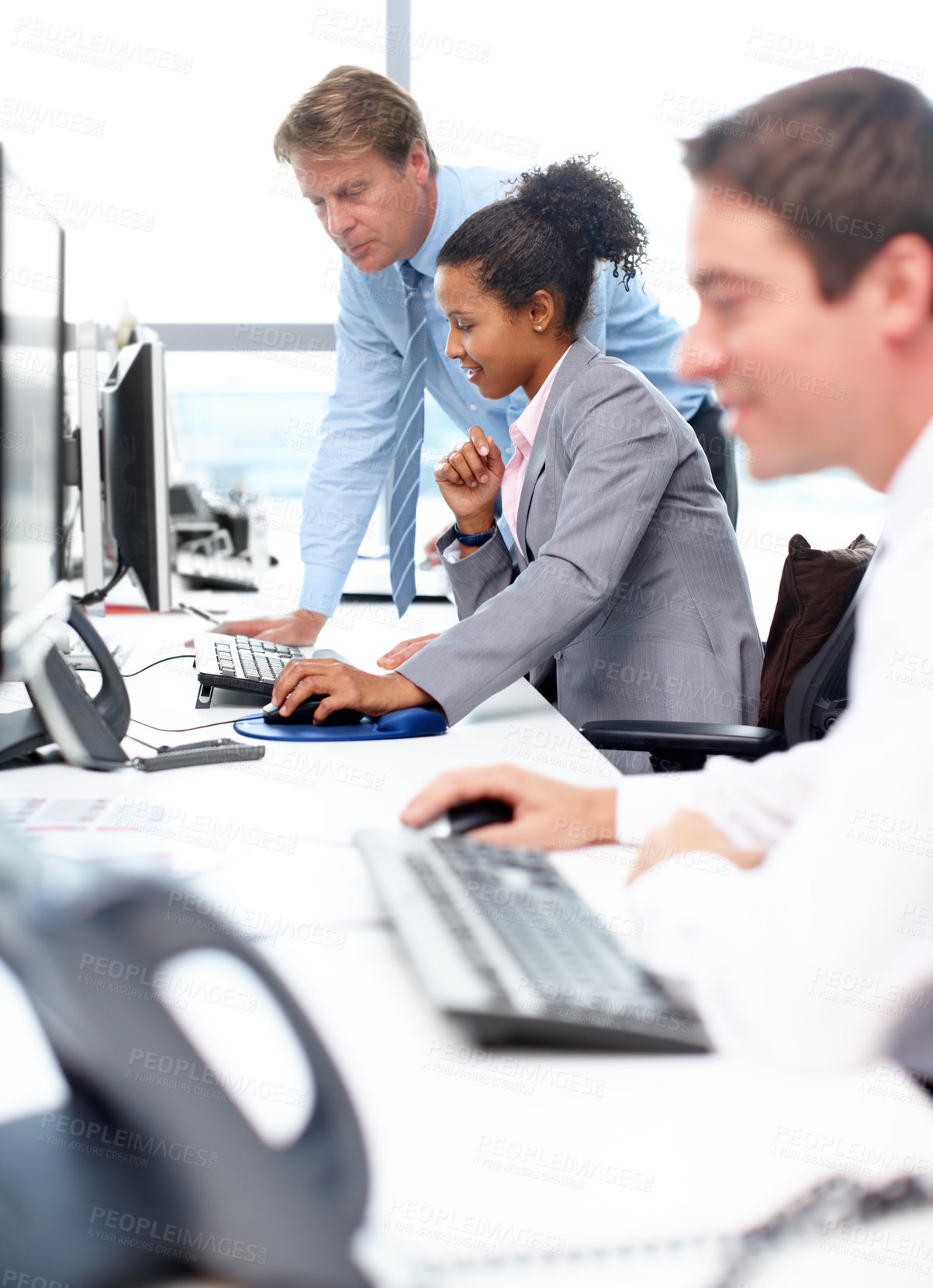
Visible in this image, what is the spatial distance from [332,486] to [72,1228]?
166 centimetres

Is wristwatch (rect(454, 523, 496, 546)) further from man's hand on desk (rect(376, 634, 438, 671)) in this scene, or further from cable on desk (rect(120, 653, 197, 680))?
cable on desk (rect(120, 653, 197, 680))

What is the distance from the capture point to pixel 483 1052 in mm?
509

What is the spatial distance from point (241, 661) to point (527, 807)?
2.27ft

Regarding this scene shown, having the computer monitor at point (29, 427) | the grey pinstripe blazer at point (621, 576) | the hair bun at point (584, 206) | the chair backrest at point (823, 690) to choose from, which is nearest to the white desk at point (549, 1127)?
the computer monitor at point (29, 427)

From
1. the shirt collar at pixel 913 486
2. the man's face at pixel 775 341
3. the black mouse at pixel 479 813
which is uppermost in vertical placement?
the man's face at pixel 775 341

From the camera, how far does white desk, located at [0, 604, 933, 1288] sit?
40cm

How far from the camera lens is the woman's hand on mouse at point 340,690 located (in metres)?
1.11

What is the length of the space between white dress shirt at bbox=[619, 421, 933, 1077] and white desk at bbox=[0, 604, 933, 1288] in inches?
1.4

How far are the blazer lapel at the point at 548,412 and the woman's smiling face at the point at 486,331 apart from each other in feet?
0.20

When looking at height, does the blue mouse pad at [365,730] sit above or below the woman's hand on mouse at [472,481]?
below

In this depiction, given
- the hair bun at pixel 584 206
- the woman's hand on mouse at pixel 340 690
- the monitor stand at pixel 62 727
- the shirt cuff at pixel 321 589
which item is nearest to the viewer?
the monitor stand at pixel 62 727

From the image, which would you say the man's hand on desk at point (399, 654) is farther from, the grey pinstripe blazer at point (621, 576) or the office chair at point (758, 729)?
the office chair at point (758, 729)

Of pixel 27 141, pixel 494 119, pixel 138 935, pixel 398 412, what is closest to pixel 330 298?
pixel 494 119

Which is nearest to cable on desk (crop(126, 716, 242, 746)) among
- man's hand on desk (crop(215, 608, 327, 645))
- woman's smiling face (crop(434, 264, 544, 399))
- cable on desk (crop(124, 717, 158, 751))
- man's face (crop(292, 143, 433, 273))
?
cable on desk (crop(124, 717, 158, 751))
